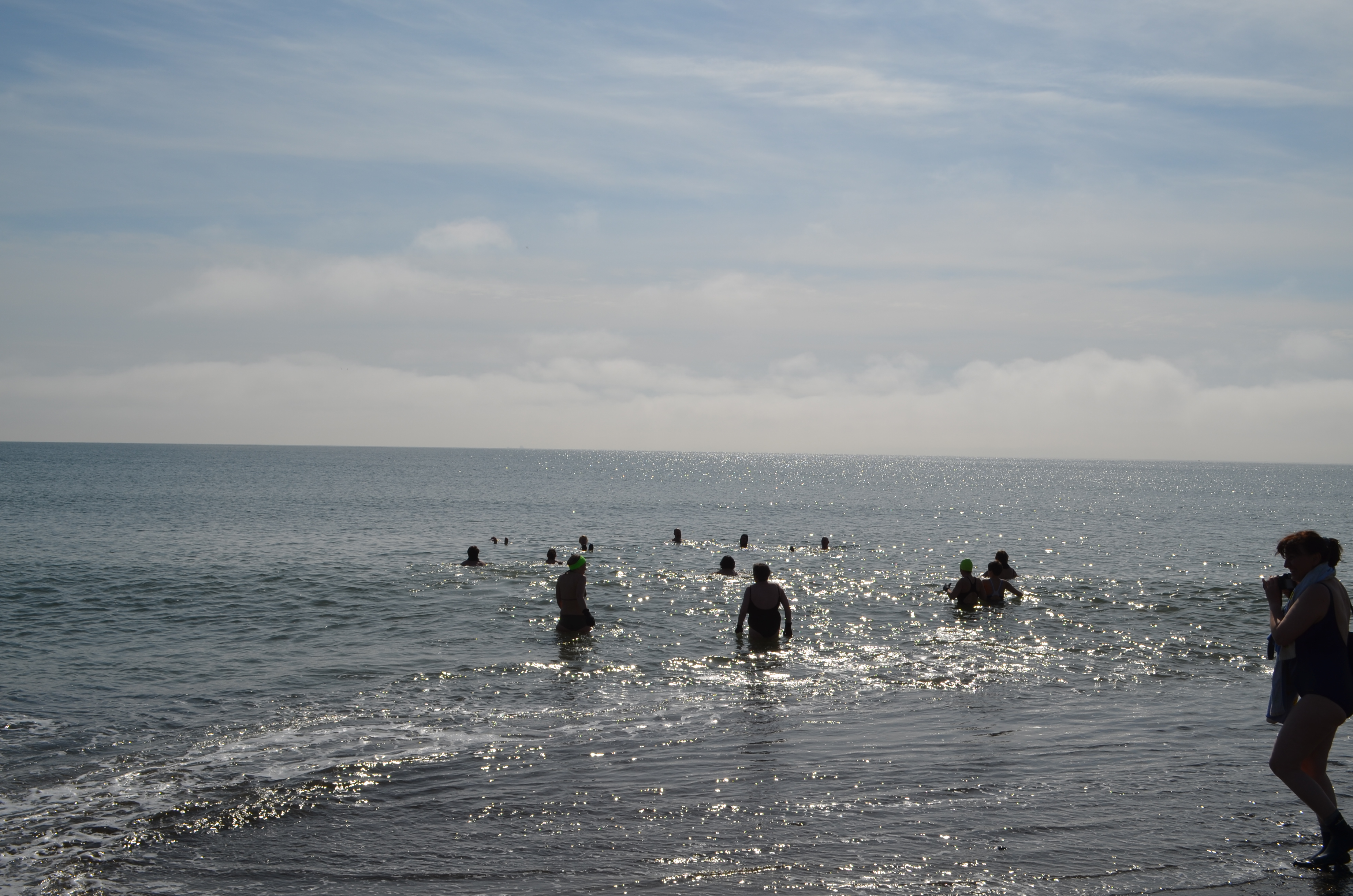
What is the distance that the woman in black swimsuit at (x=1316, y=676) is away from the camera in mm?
6500

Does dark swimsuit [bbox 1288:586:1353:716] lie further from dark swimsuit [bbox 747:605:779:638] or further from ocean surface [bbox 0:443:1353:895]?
dark swimsuit [bbox 747:605:779:638]

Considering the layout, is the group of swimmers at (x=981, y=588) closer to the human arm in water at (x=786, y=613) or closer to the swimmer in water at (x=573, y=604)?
the human arm in water at (x=786, y=613)

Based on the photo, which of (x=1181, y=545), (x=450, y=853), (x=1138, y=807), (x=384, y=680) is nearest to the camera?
(x=450, y=853)

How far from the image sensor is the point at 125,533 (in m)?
48.3

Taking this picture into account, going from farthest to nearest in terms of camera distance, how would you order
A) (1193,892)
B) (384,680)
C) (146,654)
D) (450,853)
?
(146,654)
(384,680)
(450,853)
(1193,892)

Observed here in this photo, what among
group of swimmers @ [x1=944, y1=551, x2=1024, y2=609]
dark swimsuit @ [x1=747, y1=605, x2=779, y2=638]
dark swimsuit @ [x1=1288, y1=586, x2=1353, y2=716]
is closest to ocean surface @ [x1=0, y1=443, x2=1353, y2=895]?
dark swimsuit @ [x1=747, y1=605, x2=779, y2=638]

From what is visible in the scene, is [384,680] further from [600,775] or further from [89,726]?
[600,775]

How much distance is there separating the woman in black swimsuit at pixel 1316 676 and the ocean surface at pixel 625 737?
1.80 feet

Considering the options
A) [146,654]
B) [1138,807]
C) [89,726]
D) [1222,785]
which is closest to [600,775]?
[1138,807]

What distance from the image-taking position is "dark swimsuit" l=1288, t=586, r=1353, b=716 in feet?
21.4

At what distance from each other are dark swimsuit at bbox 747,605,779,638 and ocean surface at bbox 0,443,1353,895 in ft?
1.47

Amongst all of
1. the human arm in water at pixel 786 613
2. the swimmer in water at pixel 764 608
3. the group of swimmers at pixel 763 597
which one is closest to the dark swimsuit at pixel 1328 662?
the group of swimmers at pixel 763 597

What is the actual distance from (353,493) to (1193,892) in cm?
9786

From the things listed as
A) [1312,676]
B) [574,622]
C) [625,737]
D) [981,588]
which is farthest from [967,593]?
[1312,676]
